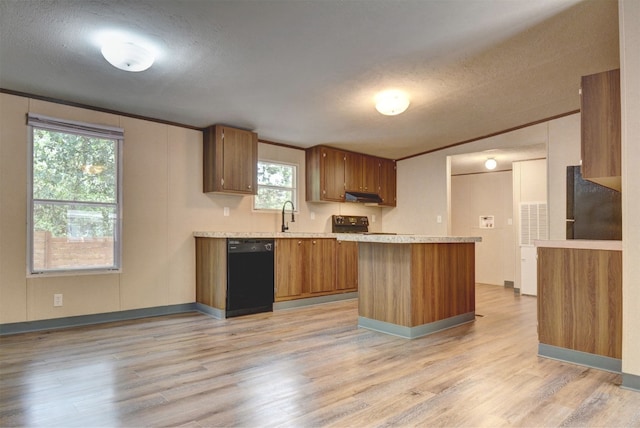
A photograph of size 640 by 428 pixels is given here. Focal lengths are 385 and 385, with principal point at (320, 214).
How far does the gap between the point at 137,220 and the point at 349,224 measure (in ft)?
11.0

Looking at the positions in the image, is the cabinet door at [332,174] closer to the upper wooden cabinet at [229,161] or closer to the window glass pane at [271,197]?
the window glass pane at [271,197]

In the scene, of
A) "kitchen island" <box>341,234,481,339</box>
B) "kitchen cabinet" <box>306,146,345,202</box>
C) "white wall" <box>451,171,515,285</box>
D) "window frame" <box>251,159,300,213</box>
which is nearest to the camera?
"kitchen island" <box>341,234,481,339</box>

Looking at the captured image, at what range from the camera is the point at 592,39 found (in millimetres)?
3137

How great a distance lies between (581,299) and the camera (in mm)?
2826

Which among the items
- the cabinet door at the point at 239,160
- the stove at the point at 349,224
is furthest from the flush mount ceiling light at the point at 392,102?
the stove at the point at 349,224

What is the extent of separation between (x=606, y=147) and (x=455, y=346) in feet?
6.24

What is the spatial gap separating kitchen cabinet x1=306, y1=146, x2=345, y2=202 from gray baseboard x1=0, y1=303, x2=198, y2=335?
94.2 inches

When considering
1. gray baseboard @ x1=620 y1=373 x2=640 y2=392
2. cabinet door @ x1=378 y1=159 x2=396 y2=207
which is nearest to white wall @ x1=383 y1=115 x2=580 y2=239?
cabinet door @ x1=378 y1=159 x2=396 y2=207

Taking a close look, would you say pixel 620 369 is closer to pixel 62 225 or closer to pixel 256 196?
pixel 256 196

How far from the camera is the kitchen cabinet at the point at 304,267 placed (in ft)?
15.9

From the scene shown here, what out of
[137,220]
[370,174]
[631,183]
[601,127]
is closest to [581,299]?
[631,183]

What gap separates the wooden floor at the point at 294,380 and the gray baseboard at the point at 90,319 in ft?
0.46

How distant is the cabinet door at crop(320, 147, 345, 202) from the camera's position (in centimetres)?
592

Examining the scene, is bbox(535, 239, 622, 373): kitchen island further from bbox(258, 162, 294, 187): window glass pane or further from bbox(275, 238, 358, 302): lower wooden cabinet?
bbox(258, 162, 294, 187): window glass pane
